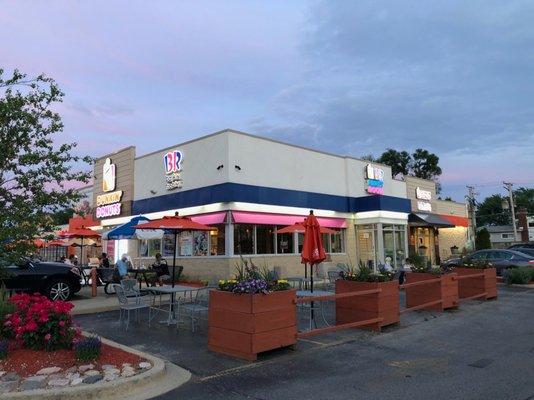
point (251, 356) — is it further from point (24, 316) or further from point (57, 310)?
point (24, 316)

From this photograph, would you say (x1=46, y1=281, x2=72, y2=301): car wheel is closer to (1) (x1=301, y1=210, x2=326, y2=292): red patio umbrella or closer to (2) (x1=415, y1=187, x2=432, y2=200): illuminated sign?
(1) (x1=301, y1=210, x2=326, y2=292): red patio umbrella

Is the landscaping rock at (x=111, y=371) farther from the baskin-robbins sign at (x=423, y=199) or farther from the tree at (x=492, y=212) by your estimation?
→ the tree at (x=492, y=212)

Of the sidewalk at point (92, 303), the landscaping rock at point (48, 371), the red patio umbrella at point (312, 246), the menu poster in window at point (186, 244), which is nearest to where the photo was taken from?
the landscaping rock at point (48, 371)

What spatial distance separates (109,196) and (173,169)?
6351 millimetres

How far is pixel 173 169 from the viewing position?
22.5m

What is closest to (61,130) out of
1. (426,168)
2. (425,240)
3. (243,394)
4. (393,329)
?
(243,394)

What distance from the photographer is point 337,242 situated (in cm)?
2494

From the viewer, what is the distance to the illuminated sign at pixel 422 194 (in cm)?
3438

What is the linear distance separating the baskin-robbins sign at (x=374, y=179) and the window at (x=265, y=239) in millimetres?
7874

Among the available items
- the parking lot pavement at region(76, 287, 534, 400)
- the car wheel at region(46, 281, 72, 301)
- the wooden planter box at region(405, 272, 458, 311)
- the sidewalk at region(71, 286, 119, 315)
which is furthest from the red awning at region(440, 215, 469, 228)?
the car wheel at region(46, 281, 72, 301)

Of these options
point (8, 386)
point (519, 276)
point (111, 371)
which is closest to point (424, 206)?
point (519, 276)

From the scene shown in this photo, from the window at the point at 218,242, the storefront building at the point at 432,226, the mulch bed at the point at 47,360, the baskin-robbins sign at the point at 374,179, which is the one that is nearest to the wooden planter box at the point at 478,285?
the window at the point at 218,242

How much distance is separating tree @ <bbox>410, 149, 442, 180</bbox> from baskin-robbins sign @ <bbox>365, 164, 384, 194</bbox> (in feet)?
132

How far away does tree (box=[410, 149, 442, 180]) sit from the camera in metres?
65.7
